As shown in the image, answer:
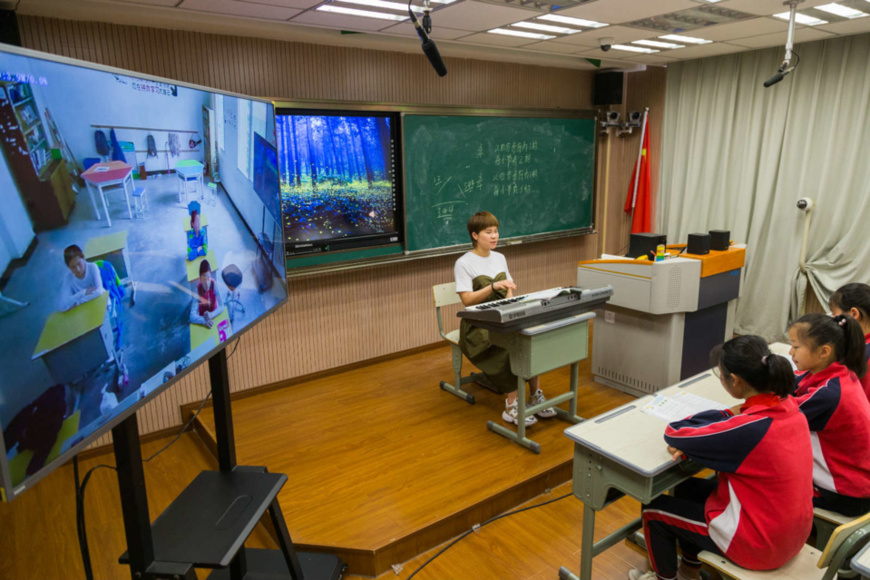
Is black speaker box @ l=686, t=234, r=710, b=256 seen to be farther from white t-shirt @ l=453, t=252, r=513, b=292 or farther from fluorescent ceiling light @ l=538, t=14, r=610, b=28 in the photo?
fluorescent ceiling light @ l=538, t=14, r=610, b=28

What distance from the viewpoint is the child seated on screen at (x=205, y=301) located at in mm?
1572

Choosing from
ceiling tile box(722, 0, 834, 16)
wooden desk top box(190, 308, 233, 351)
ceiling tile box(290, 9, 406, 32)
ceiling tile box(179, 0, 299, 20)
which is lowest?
wooden desk top box(190, 308, 233, 351)

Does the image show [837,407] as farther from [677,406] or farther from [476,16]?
[476,16]

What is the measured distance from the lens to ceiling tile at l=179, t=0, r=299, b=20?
114 inches

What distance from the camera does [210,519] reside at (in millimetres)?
1630

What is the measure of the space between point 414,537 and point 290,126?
2714 mm

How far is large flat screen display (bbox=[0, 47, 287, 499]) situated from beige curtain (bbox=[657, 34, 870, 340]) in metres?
4.66

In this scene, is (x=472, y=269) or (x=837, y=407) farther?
(x=472, y=269)

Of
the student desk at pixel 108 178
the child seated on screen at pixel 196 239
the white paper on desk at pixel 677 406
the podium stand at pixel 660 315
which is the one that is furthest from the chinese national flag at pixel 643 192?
the student desk at pixel 108 178

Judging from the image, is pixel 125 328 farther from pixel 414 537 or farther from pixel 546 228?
pixel 546 228

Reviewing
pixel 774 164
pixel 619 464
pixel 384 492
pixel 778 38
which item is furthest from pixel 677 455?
pixel 774 164

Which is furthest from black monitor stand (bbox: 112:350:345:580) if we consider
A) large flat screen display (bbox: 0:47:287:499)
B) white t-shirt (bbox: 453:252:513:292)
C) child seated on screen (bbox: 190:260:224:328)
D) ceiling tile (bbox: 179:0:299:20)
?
ceiling tile (bbox: 179:0:299:20)

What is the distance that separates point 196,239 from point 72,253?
18.3 inches

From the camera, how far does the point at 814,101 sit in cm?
440
